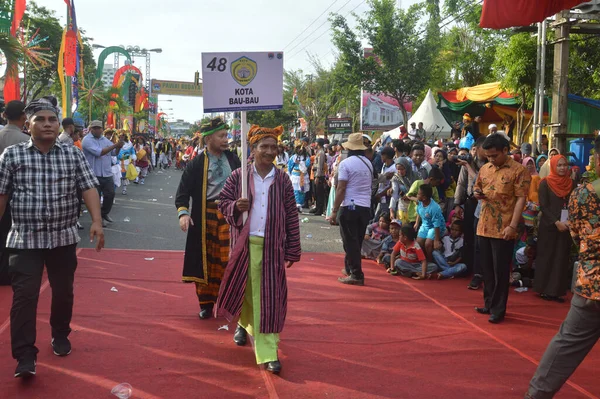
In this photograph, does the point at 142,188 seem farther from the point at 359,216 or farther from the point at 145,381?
the point at 145,381

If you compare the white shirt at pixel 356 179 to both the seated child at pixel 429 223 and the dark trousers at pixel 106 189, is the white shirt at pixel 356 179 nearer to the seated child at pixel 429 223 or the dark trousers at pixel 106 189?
the seated child at pixel 429 223

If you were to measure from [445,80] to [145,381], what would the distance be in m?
30.8

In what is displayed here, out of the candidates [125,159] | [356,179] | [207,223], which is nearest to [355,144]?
[356,179]

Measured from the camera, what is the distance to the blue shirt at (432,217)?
866cm

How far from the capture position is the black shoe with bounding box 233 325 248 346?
17.1ft

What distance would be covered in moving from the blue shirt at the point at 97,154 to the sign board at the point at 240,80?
6.35 metres

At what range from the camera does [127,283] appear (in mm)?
7352

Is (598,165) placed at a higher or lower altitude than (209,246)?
higher

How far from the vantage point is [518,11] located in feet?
22.5

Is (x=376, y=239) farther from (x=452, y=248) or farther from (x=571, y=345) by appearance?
(x=571, y=345)

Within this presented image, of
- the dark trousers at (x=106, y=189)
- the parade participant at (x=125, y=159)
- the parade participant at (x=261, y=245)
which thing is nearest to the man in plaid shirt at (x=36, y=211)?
the parade participant at (x=261, y=245)

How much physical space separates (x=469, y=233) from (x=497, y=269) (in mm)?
2285

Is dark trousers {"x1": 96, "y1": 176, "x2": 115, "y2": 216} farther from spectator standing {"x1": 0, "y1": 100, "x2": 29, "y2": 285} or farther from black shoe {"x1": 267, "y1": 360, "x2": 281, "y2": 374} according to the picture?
black shoe {"x1": 267, "y1": 360, "x2": 281, "y2": 374}

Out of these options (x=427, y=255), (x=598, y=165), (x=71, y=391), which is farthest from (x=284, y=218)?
(x=427, y=255)
